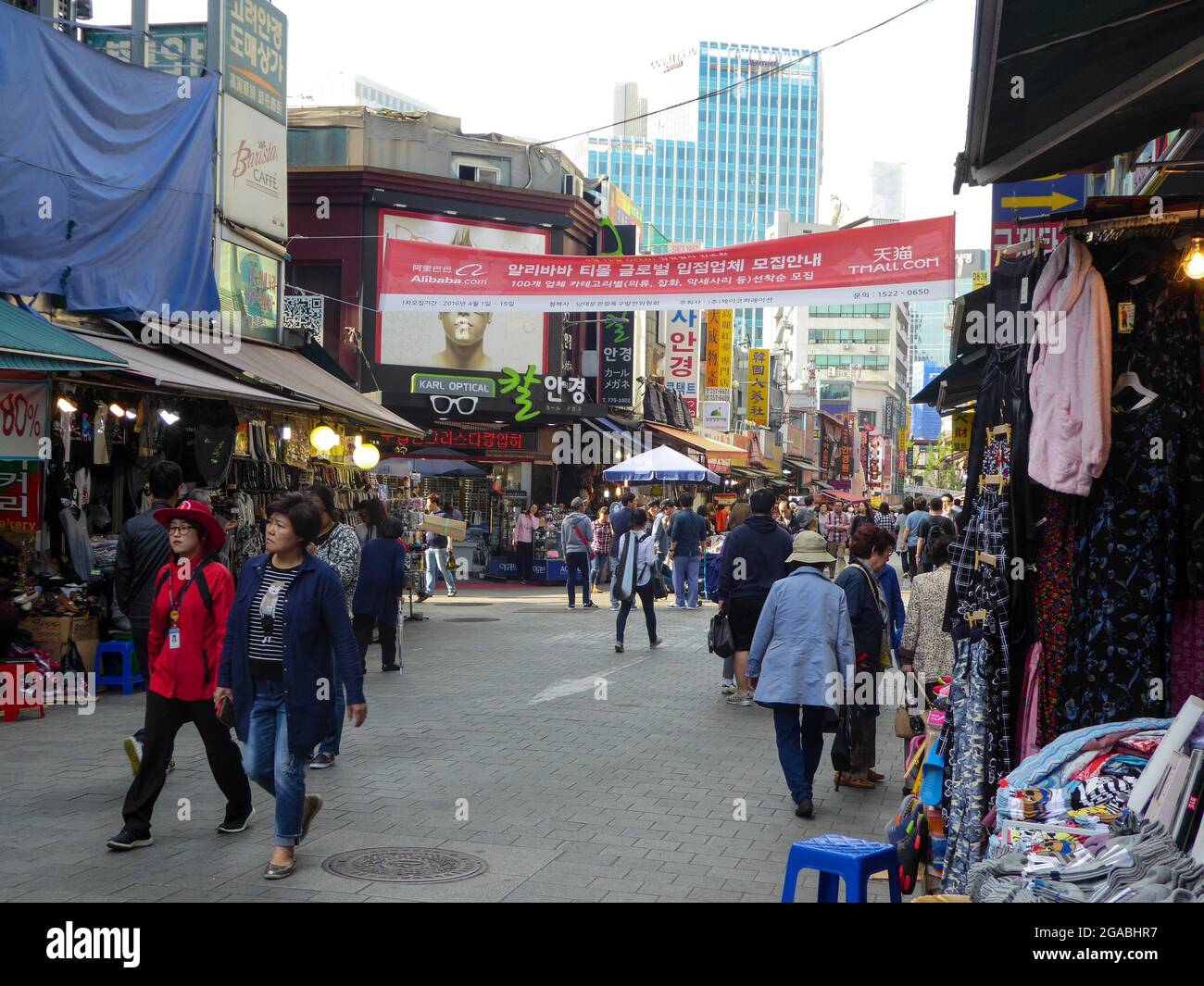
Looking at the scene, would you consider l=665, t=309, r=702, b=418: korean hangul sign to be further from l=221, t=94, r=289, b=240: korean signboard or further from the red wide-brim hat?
the red wide-brim hat

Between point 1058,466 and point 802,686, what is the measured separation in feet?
9.92

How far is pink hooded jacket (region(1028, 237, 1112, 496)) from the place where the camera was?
197 inches

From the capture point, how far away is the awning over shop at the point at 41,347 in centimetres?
972

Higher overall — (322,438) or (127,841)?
(322,438)

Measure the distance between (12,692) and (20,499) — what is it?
6.34 feet

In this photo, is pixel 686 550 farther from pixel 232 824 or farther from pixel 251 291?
pixel 232 824

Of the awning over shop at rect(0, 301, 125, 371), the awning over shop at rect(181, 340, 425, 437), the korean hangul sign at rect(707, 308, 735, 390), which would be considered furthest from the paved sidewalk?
the korean hangul sign at rect(707, 308, 735, 390)

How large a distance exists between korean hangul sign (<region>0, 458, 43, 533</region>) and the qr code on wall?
14.3 meters

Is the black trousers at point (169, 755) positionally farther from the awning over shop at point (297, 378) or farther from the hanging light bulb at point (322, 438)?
the hanging light bulb at point (322, 438)

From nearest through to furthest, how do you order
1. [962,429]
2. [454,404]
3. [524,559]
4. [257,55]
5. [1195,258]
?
[1195,258] < [962,429] < [257,55] < [524,559] < [454,404]

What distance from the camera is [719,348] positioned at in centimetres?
4781

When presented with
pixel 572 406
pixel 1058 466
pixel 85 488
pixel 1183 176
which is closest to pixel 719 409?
pixel 572 406

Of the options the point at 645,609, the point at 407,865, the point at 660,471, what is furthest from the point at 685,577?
the point at 407,865

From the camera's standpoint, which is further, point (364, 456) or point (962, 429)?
point (364, 456)
